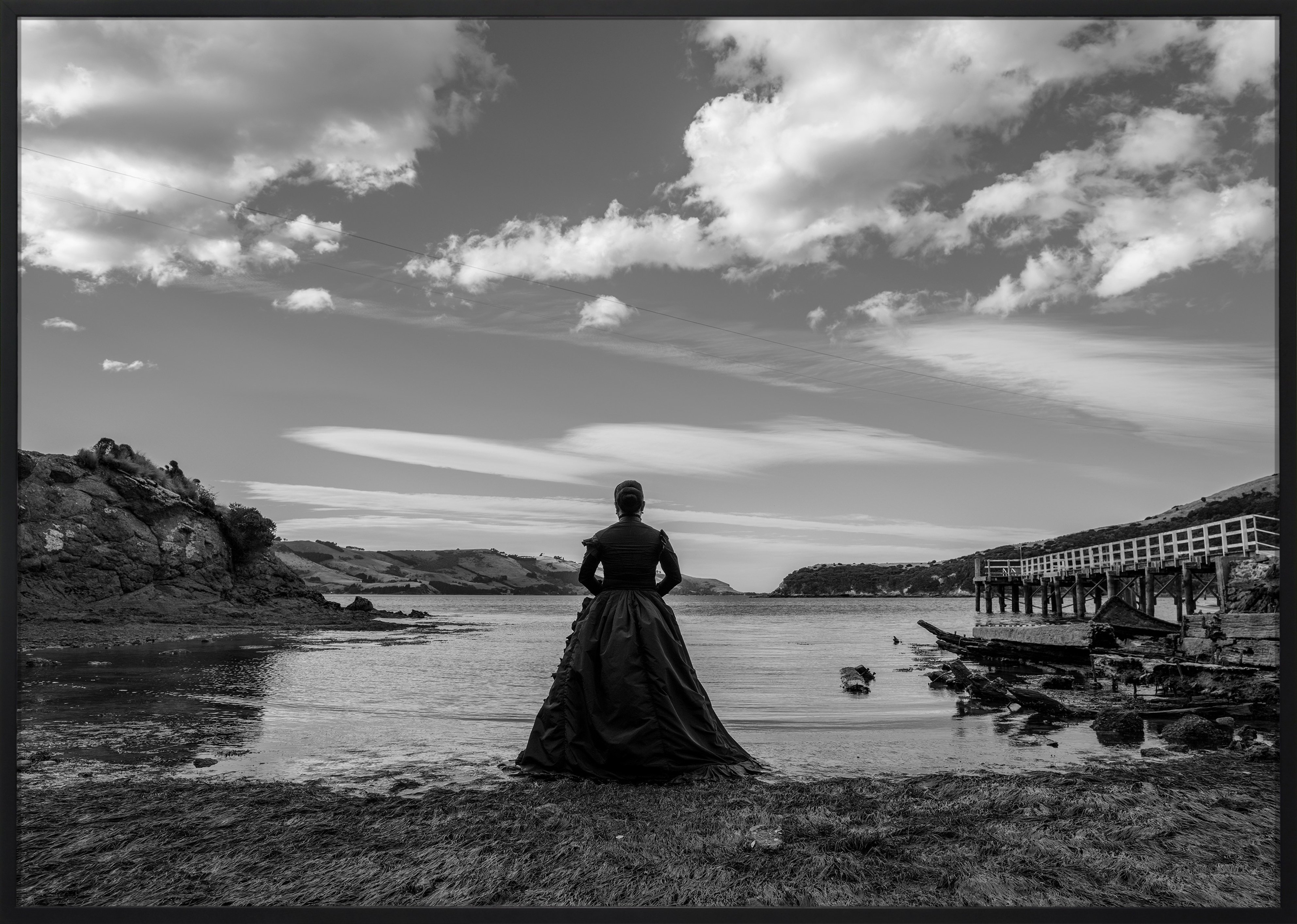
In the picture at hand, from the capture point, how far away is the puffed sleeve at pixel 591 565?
6.95 m

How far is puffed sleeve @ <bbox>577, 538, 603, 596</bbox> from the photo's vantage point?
274 inches

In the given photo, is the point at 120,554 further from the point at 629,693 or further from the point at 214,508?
the point at 629,693

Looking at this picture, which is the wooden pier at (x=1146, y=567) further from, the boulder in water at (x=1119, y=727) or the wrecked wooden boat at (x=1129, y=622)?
the boulder in water at (x=1119, y=727)

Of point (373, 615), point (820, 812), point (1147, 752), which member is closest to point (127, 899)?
point (820, 812)

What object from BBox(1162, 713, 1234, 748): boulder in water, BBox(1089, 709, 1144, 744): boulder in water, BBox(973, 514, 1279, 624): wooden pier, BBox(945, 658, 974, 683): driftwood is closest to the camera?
BBox(1162, 713, 1234, 748): boulder in water

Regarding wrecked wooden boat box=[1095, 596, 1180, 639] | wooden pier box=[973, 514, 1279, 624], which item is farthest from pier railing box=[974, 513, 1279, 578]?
wrecked wooden boat box=[1095, 596, 1180, 639]

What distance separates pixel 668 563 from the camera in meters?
7.02

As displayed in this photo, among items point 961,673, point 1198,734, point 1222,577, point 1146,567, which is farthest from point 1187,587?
point 1198,734

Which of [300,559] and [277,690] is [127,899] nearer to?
[277,690]

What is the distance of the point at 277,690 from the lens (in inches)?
559

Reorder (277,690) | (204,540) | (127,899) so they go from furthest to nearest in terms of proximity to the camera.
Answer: (204,540) < (277,690) < (127,899)

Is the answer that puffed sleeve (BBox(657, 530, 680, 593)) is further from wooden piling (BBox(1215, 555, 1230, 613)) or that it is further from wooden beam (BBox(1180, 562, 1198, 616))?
wooden beam (BBox(1180, 562, 1198, 616))

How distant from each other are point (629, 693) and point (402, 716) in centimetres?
639

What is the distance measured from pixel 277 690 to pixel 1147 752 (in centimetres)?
1293
